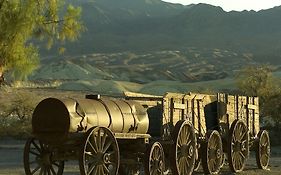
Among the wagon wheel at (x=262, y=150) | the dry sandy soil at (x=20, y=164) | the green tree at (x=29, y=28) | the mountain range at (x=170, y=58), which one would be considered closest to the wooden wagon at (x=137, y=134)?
the wagon wheel at (x=262, y=150)

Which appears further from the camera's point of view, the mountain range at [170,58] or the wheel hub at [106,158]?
the mountain range at [170,58]

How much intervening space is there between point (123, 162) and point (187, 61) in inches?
5364

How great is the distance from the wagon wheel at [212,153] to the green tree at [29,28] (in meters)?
4.72

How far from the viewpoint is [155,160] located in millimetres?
14781

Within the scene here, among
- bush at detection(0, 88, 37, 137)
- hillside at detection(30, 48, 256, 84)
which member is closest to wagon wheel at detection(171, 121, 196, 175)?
bush at detection(0, 88, 37, 137)

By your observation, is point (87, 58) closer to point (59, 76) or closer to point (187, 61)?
point (187, 61)

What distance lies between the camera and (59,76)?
108m

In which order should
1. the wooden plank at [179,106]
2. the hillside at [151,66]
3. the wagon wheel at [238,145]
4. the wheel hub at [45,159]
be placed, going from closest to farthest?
the wheel hub at [45,159]
the wooden plank at [179,106]
the wagon wheel at [238,145]
the hillside at [151,66]

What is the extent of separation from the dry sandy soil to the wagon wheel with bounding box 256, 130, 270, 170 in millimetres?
294

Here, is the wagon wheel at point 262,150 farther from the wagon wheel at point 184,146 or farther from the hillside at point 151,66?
the hillside at point 151,66

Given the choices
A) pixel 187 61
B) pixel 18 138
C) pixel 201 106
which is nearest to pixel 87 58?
pixel 187 61

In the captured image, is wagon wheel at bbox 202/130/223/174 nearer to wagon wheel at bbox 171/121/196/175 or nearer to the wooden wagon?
the wooden wagon

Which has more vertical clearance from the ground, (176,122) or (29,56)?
(29,56)

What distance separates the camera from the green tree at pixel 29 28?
15.2 meters
